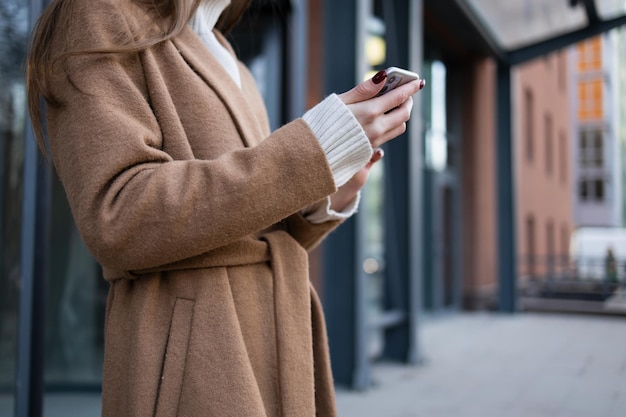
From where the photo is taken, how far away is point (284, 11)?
4.49m

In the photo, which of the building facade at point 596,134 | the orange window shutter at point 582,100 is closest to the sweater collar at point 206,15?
the building facade at point 596,134

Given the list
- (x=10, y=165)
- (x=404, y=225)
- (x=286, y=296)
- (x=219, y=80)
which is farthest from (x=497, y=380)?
(x=219, y=80)

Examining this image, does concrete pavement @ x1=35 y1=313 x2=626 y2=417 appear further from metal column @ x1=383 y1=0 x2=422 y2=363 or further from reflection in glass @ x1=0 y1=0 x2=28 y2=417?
reflection in glass @ x1=0 y1=0 x2=28 y2=417

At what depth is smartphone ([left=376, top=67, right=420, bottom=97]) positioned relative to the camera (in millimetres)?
1009

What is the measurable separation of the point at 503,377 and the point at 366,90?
500cm

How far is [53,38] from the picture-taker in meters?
1.09

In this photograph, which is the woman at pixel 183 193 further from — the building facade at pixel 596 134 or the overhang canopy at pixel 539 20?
the building facade at pixel 596 134

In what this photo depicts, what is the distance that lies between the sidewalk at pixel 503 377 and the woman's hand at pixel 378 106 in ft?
11.3

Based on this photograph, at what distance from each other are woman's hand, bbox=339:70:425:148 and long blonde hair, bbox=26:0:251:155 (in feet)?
1.16

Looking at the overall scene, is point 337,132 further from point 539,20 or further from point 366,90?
point 539,20

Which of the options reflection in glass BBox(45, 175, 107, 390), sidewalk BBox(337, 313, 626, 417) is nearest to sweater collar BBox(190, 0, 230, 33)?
reflection in glass BBox(45, 175, 107, 390)

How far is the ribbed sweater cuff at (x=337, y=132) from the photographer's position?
0.99 m

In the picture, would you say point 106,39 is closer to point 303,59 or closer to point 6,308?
point 6,308

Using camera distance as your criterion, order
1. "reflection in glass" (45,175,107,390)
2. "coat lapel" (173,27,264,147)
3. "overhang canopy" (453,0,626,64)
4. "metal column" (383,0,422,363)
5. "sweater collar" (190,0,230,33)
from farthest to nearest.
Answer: "overhang canopy" (453,0,626,64)
"metal column" (383,0,422,363)
"reflection in glass" (45,175,107,390)
"sweater collar" (190,0,230,33)
"coat lapel" (173,27,264,147)
